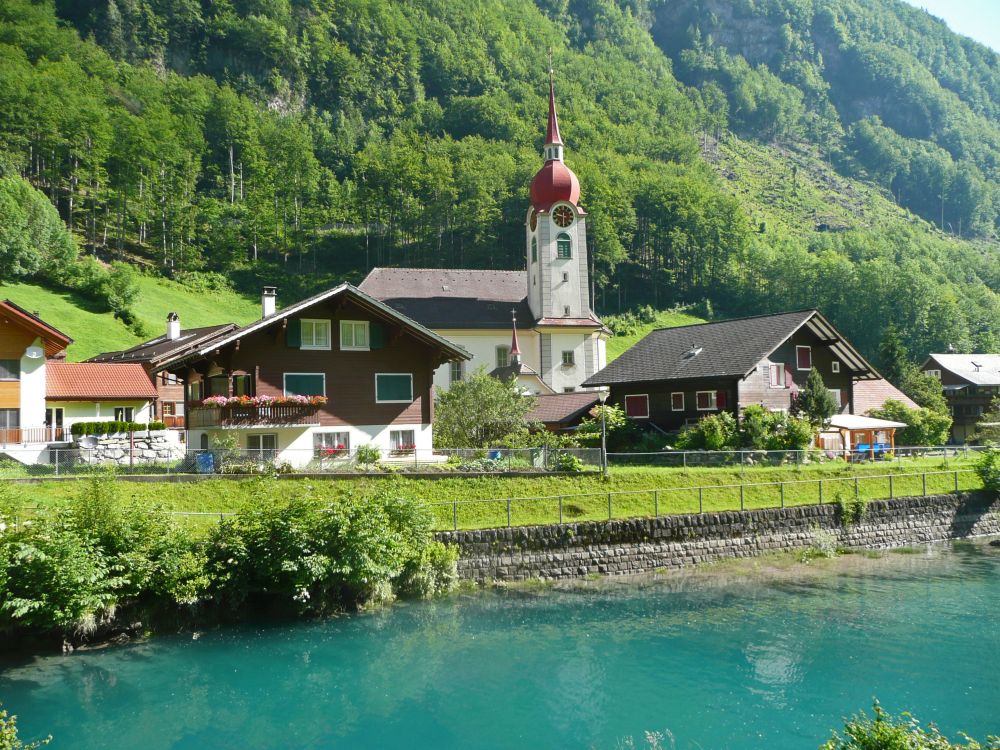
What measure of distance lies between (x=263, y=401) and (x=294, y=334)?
10.7ft

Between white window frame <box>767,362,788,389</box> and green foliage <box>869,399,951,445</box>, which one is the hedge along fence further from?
green foliage <box>869,399,951,445</box>

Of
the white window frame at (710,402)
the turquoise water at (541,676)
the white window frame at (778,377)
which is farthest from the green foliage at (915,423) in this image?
the turquoise water at (541,676)

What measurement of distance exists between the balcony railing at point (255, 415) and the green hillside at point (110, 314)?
1318 inches

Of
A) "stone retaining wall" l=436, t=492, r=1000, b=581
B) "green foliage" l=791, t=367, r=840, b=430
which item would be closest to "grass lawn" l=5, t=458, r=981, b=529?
"stone retaining wall" l=436, t=492, r=1000, b=581

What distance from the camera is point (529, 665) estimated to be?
60.2 feet

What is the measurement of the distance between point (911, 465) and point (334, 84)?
15514cm

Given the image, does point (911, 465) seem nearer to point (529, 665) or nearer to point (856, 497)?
point (856, 497)

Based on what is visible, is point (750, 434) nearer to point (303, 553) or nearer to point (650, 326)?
point (303, 553)

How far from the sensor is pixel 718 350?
135 ft

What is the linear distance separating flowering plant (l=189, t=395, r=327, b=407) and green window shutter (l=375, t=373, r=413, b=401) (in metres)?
2.53

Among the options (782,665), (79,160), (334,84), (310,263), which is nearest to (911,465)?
(782,665)

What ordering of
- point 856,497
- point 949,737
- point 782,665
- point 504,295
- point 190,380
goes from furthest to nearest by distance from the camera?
point 504,295, point 190,380, point 856,497, point 782,665, point 949,737

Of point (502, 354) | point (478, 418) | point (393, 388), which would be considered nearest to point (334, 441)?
point (393, 388)

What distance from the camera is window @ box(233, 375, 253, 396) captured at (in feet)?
105
